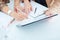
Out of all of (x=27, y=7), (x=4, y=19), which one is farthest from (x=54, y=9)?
(x=4, y=19)

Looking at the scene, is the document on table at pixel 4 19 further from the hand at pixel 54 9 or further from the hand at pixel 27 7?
the hand at pixel 54 9

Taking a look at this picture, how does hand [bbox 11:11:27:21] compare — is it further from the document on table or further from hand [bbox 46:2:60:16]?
hand [bbox 46:2:60:16]

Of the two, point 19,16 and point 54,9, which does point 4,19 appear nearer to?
point 19,16

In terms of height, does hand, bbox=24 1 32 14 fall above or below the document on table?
above

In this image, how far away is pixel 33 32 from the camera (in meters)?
0.92

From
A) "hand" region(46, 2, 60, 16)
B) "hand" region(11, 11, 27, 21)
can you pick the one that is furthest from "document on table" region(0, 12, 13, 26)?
"hand" region(46, 2, 60, 16)

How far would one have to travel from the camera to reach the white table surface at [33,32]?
0.89 meters

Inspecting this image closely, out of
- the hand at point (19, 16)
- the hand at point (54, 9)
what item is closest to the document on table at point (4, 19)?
the hand at point (19, 16)

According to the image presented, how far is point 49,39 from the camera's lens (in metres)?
0.90

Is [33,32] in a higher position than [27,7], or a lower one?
lower

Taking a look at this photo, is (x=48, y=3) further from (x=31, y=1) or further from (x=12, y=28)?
(x=12, y=28)

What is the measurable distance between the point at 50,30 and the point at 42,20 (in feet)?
0.29

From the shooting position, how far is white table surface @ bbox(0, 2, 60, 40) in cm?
89

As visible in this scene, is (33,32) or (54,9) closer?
(33,32)
